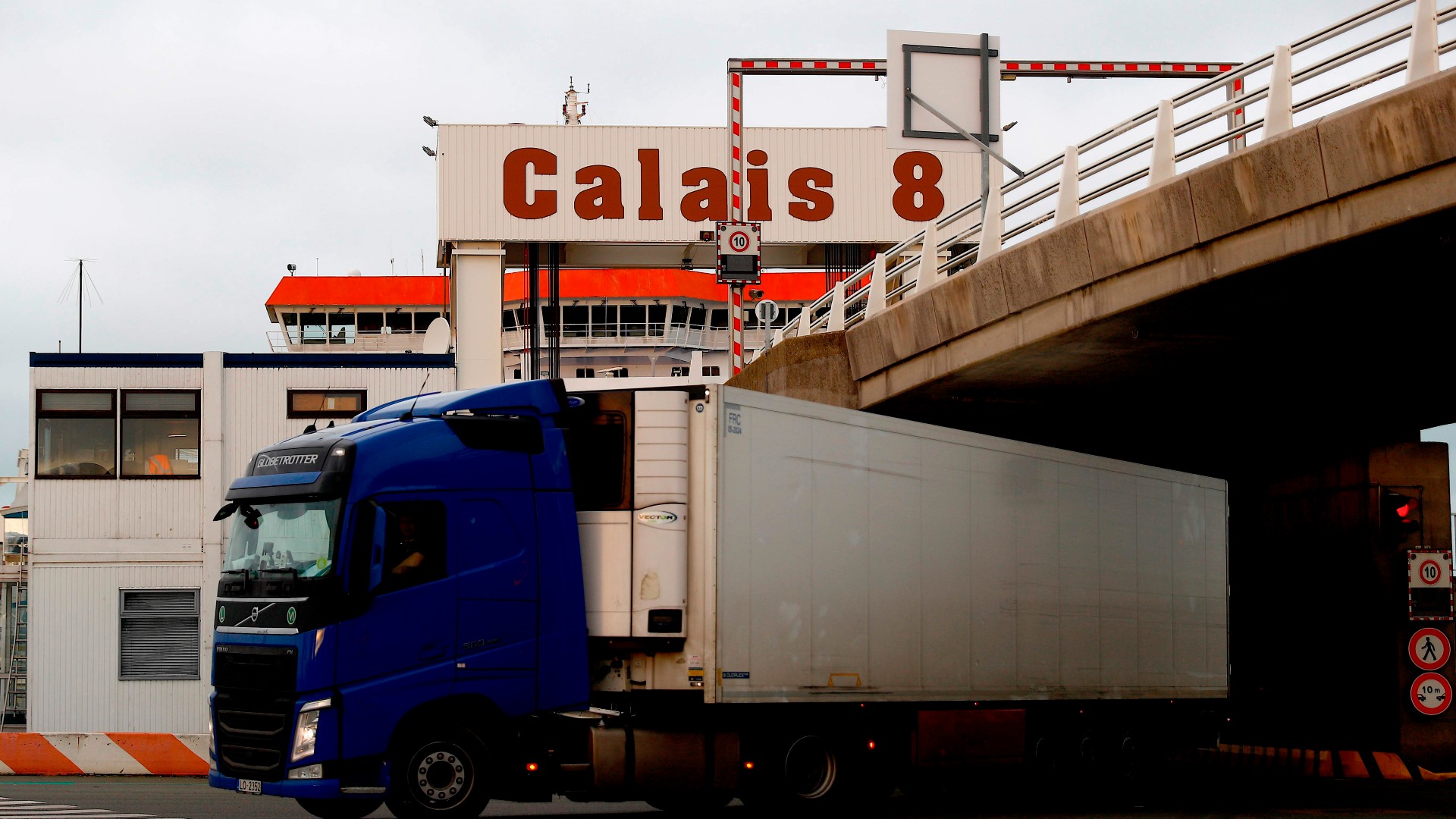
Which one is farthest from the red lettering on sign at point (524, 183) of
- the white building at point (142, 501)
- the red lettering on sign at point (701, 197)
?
the white building at point (142, 501)

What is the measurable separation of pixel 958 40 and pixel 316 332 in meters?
70.4

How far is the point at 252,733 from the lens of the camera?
11.2m

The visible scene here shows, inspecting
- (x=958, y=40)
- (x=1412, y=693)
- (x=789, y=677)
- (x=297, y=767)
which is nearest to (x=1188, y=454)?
(x=1412, y=693)

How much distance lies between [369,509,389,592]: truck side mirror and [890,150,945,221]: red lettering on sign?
28.1 metres

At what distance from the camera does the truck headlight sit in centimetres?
1091

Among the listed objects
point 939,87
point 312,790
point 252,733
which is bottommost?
point 312,790

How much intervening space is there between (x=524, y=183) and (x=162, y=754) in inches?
797

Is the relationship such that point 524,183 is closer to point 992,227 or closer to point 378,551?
point 992,227

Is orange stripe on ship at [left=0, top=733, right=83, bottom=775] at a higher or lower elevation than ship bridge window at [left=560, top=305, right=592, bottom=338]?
lower

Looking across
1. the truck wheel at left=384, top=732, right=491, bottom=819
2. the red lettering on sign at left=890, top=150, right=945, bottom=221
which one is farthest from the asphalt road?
the red lettering on sign at left=890, top=150, right=945, bottom=221

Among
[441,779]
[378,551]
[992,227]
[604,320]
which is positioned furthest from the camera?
[604,320]

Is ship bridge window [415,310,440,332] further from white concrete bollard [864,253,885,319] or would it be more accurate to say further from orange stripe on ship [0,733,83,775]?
orange stripe on ship [0,733,83,775]

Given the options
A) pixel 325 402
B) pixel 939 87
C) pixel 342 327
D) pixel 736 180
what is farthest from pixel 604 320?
pixel 939 87

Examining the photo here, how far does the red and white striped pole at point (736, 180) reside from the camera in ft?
73.8
